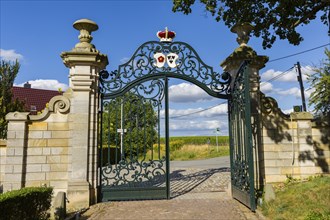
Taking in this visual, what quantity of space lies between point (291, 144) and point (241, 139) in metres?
1.51

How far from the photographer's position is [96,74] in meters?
7.38

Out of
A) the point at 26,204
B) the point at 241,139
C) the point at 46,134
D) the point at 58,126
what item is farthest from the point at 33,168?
the point at 241,139

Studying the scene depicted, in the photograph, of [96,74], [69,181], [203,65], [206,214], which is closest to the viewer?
[206,214]

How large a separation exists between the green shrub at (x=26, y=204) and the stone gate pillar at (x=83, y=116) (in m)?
1.10

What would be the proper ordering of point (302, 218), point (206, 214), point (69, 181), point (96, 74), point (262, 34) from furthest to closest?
point (262, 34), point (96, 74), point (69, 181), point (206, 214), point (302, 218)

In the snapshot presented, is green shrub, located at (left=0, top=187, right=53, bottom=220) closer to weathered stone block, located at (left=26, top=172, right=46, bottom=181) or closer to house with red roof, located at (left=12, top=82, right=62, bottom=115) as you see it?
weathered stone block, located at (left=26, top=172, right=46, bottom=181)

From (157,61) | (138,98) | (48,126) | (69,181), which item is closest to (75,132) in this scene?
(48,126)

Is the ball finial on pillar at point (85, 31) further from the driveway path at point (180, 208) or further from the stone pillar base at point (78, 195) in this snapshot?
the driveway path at point (180, 208)

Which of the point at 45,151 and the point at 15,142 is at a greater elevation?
the point at 15,142

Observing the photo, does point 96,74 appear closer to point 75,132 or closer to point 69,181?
point 75,132

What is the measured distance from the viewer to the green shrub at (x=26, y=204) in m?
4.49

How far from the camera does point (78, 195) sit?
6.70 meters

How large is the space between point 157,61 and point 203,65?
1.26 meters

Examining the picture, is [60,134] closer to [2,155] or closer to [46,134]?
[46,134]
